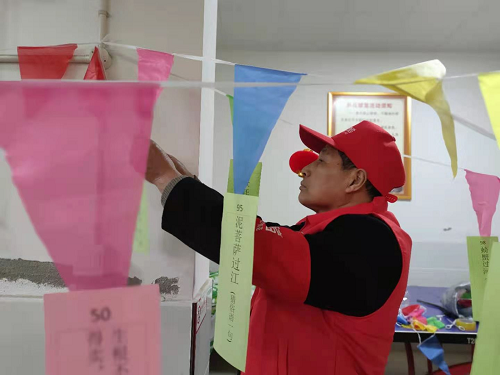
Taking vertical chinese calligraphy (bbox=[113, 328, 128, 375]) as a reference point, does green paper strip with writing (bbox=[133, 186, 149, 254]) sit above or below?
above

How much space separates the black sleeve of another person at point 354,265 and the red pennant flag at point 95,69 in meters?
0.62

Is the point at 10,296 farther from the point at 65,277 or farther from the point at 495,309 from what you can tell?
the point at 495,309

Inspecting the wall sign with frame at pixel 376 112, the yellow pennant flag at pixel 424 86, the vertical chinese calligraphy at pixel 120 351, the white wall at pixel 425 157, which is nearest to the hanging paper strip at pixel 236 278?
the vertical chinese calligraphy at pixel 120 351

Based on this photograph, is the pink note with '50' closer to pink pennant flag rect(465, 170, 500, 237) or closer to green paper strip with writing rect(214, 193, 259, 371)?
green paper strip with writing rect(214, 193, 259, 371)

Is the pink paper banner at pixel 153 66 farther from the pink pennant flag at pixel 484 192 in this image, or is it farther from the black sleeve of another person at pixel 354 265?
the pink pennant flag at pixel 484 192

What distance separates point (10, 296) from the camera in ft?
3.02

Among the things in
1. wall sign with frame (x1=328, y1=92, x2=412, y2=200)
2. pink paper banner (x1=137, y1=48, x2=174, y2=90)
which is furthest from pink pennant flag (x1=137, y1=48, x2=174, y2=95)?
wall sign with frame (x1=328, y1=92, x2=412, y2=200)

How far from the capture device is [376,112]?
282 centimetres

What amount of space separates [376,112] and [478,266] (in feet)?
7.36

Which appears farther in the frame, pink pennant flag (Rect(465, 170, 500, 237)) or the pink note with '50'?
pink pennant flag (Rect(465, 170, 500, 237))

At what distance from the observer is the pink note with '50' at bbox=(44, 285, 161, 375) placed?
1.56ft

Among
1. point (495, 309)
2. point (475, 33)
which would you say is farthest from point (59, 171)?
point (475, 33)

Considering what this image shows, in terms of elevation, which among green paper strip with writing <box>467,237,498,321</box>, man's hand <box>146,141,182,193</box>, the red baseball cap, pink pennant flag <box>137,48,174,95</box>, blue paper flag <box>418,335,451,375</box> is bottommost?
blue paper flag <box>418,335,451,375</box>

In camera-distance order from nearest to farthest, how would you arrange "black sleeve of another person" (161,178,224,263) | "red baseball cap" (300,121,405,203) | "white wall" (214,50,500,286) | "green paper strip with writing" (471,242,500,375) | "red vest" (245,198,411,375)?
"green paper strip with writing" (471,242,500,375), "black sleeve of another person" (161,178,224,263), "red vest" (245,198,411,375), "red baseball cap" (300,121,405,203), "white wall" (214,50,500,286)
